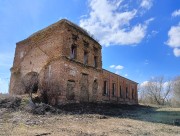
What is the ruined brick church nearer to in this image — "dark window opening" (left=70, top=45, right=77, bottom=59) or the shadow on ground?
"dark window opening" (left=70, top=45, right=77, bottom=59)

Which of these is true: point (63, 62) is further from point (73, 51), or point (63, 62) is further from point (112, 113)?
point (112, 113)

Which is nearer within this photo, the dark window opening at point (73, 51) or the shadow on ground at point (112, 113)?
the shadow on ground at point (112, 113)

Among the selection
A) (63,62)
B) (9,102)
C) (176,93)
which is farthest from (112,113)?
(176,93)

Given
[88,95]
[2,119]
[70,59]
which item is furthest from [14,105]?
[88,95]

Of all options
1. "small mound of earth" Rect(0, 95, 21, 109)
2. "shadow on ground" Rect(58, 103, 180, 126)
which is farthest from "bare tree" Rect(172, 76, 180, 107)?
"small mound of earth" Rect(0, 95, 21, 109)

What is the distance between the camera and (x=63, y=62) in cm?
1828

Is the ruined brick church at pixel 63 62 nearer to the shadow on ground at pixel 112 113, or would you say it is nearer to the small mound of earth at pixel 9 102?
the shadow on ground at pixel 112 113

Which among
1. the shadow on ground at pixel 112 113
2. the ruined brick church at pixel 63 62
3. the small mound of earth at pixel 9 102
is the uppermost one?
the ruined brick church at pixel 63 62

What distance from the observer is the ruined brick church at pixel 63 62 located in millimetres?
18453

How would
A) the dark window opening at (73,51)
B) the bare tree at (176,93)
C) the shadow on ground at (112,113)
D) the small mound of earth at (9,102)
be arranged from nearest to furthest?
the small mound of earth at (9,102), the shadow on ground at (112,113), the dark window opening at (73,51), the bare tree at (176,93)

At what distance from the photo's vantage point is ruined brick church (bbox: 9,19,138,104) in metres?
18.5

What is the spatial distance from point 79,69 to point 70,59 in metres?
1.71

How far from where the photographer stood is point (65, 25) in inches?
767

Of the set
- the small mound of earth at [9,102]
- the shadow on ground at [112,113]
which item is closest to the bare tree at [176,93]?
the shadow on ground at [112,113]
